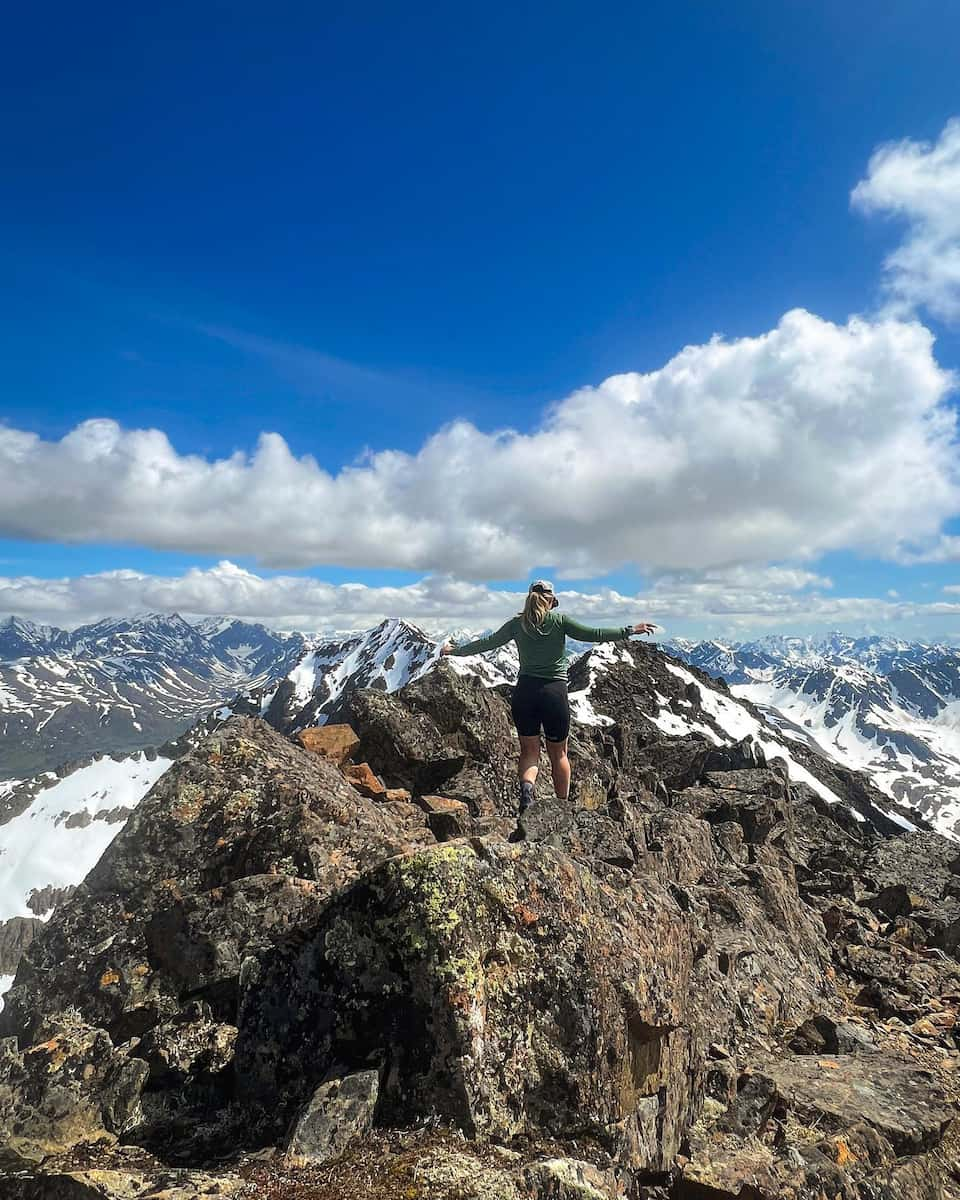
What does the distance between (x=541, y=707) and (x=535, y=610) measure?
2.26 m

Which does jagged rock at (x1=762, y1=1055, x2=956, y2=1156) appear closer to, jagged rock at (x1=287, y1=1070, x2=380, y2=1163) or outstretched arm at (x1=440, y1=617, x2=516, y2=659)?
jagged rock at (x1=287, y1=1070, x2=380, y2=1163)

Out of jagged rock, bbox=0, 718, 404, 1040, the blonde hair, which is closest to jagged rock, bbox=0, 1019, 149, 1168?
jagged rock, bbox=0, 718, 404, 1040

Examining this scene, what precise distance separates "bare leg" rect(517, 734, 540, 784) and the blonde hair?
2.75 metres

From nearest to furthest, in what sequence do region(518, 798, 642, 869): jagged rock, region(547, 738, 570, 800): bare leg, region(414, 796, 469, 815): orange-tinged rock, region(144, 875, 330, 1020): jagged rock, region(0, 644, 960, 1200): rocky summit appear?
region(0, 644, 960, 1200): rocky summit < region(144, 875, 330, 1020): jagged rock < region(518, 798, 642, 869): jagged rock < region(547, 738, 570, 800): bare leg < region(414, 796, 469, 815): orange-tinged rock

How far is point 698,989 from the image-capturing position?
1101 cm

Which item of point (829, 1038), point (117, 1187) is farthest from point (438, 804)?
point (117, 1187)

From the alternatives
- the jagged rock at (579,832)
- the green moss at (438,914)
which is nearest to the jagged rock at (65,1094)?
the green moss at (438,914)

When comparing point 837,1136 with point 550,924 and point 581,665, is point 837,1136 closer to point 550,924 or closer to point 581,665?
point 550,924

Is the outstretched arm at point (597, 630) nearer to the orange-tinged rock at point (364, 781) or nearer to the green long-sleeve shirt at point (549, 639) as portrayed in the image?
the green long-sleeve shirt at point (549, 639)

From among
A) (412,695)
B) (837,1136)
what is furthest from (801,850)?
(837,1136)

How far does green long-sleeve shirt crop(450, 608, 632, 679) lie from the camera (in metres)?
14.9

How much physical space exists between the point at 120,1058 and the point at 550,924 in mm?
5307

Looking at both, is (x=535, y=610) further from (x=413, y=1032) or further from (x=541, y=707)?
(x=413, y=1032)

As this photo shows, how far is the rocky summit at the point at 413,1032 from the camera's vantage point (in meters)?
6.53
